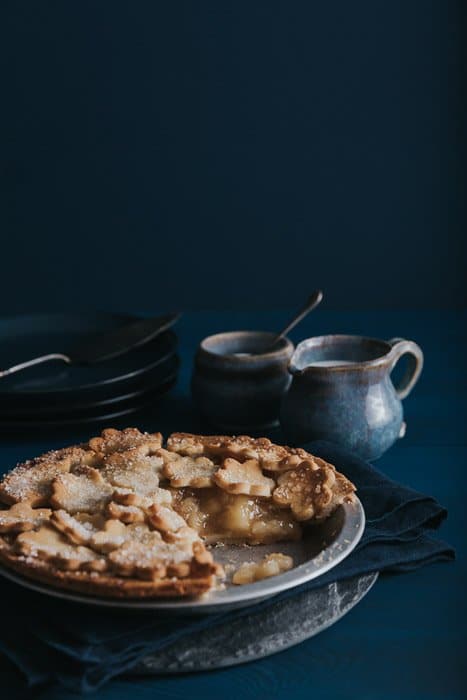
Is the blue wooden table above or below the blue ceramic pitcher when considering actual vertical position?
below

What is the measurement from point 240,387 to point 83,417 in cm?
24

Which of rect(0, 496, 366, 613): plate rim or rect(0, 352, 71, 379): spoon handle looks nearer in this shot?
rect(0, 496, 366, 613): plate rim

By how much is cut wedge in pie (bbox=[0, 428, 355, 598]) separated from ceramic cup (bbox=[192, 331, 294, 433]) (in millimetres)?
225

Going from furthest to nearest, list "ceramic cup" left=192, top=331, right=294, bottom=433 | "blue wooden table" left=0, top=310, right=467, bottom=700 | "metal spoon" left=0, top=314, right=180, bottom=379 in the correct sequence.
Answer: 1. "metal spoon" left=0, top=314, right=180, bottom=379
2. "ceramic cup" left=192, top=331, right=294, bottom=433
3. "blue wooden table" left=0, top=310, right=467, bottom=700

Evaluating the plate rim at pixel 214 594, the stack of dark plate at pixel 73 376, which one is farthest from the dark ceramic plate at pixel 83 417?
the plate rim at pixel 214 594

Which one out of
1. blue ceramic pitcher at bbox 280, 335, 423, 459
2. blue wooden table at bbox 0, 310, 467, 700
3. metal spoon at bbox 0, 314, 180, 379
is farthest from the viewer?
metal spoon at bbox 0, 314, 180, 379

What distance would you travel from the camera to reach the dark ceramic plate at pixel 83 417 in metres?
1.60

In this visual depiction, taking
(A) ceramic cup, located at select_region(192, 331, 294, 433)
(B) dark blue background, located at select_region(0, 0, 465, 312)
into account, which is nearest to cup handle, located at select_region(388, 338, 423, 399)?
(A) ceramic cup, located at select_region(192, 331, 294, 433)

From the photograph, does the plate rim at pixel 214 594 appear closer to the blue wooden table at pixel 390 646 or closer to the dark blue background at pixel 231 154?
the blue wooden table at pixel 390 646

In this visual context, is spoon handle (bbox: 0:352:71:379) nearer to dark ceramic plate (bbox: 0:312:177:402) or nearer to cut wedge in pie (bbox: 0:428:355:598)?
dark ceramic plate (bbox: 0:312:177:402)

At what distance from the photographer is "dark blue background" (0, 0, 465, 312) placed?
2.70 metres

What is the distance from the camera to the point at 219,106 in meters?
2.79

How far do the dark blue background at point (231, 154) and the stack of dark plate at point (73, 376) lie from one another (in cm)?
96

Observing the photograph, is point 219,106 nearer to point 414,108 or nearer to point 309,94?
point 309,94
